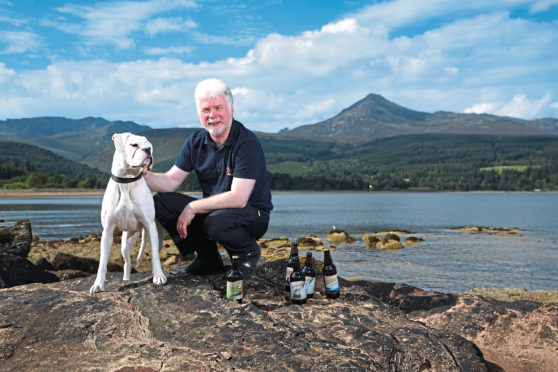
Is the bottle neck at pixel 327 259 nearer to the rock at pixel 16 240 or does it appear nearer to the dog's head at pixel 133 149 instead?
the dog's head at pixel 133 149

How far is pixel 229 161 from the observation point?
21.7ft

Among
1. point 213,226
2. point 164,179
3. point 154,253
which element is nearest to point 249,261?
point 213,226

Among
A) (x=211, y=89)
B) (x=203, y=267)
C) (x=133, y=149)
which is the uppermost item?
(x=211, y=89)

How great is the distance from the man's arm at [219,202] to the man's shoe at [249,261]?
77 cm

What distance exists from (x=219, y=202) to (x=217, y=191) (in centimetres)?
46

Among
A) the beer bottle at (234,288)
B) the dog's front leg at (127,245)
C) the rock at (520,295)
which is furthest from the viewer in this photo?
the rock at (520,295)

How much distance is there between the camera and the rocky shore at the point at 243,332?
15.0 feet

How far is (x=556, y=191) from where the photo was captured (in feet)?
579

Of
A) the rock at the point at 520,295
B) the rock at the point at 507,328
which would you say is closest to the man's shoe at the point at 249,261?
the rock at the point at 507,328

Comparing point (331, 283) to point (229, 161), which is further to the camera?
point (229, 161)

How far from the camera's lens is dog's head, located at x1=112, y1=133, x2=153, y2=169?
571 centimetres

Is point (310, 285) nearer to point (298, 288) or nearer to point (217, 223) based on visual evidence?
point (298, 288)

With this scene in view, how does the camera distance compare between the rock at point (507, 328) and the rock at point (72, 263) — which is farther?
the rock at point (72, 263)

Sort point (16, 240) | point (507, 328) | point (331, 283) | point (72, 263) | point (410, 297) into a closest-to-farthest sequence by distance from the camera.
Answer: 1. point (331, 283)
2. point (507, 328)
3. point (410, 297)
4. point (16, 240)
5. point (72, 263)
